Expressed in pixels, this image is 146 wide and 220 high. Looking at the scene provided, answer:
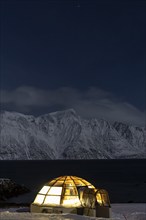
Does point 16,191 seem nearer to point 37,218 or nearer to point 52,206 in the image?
point 52,206

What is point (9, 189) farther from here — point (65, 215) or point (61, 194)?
point (65, 215)

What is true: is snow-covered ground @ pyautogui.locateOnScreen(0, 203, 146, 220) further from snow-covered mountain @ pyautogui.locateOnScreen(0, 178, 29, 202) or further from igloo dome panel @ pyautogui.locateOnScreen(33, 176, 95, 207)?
snow-covered mountain @ pyautogui.locateOnScreen(0, 178, 29, 202)

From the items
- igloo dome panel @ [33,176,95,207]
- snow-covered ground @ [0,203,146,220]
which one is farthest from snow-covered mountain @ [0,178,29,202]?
igloo dome panel @ [33,176,95,207]

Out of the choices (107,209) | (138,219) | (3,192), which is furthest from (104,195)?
(3,192)

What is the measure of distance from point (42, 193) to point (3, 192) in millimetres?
44411

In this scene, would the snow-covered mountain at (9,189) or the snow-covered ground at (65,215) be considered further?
the snow-covered mountain at (9,189)

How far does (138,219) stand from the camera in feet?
97.7

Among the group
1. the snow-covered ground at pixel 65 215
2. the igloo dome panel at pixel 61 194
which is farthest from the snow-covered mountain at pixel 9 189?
the igloo dome panel at pixel 61 194

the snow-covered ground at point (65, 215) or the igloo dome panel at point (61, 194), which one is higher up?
the igloo dome panel at point (61, 194)

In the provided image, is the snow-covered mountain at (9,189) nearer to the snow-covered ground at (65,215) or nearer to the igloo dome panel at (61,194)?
the snow-covered ground at (65,215)

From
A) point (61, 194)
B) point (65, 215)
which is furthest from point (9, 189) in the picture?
point (65, 215)

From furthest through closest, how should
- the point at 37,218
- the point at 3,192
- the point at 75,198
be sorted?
the point at 3,192, the point at 75,198, the point at 37,218

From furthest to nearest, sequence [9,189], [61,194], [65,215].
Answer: [9,189] < [61,194] < [65,215]

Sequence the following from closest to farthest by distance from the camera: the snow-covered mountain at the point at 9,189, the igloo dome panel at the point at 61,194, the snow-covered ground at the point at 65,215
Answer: the snow-covered ground at the point at 65,215 → the igloo dome panel at the point at 61,194 → the snow-covered mountain at the point at 9,189
